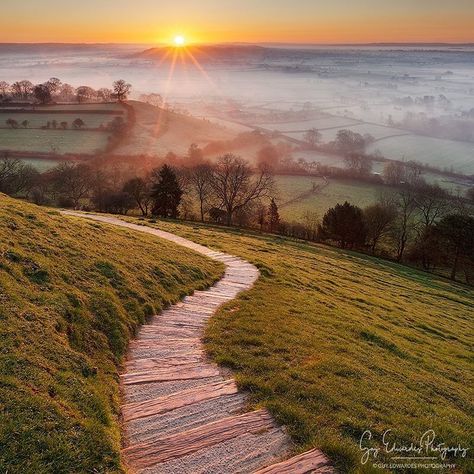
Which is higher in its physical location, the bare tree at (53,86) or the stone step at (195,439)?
the bare tree at (53,86)

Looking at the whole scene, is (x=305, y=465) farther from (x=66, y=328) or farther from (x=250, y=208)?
(x=250, y=208)

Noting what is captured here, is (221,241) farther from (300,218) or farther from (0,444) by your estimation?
(300,218)

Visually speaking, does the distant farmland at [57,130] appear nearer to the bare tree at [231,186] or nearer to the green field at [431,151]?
the bare tree at [231,186]

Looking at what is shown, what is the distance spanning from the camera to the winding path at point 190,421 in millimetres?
8203

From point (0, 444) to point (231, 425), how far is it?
4.81 meters

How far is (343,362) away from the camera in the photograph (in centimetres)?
1350

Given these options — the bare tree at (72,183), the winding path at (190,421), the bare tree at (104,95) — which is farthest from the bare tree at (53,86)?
the winding path at (190,421)

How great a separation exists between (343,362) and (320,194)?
84162 mm

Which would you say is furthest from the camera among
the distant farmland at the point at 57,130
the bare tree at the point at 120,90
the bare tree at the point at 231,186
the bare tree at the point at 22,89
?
the bare tree at the point at 120,90

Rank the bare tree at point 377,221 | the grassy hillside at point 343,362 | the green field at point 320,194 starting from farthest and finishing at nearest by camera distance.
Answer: the green field at point 320,194 < the bare tree at point 377,221 < the grassy hillside at point 343,362

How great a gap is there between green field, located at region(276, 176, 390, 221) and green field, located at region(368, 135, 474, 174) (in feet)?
157

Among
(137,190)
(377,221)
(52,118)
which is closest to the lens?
(377,221)

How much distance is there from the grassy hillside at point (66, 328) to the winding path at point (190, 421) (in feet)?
1.86

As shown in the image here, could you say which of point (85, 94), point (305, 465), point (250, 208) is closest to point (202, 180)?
point (250, 208)
